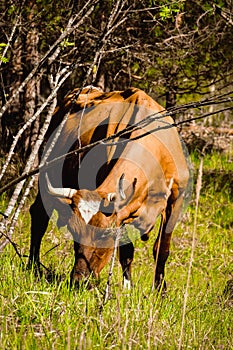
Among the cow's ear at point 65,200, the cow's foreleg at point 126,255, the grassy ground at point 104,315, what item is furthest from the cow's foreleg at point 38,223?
the cow's ear at point 65,200

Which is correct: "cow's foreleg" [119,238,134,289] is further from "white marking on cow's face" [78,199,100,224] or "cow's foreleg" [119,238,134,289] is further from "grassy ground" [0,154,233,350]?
"white marking on cow's face" [78,199,100,224]

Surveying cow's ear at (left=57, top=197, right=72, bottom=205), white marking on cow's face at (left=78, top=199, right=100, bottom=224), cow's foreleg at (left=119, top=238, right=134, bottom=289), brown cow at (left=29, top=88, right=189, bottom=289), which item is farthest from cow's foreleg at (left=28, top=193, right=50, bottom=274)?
white marking on cow's face at (left=78, top=199, right=100, bottom=224)

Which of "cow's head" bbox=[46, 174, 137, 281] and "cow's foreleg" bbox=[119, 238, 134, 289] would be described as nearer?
"cow's head" bbox=[46, 174, 137, 281]

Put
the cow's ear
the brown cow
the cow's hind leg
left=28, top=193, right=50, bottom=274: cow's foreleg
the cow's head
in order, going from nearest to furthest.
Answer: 1. the cow's head
2. the brown cow
3. the cow's ear
4. the cow's hind leg
5. left=28, top=193, right=50, bottom=274: cow's foreleg

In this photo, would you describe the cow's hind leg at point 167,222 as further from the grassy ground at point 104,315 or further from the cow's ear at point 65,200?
the cow's ear at point 65,200

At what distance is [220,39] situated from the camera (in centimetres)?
1059

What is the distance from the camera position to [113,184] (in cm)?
611

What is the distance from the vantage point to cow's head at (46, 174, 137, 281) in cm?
552

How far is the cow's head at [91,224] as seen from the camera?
5.52 meters

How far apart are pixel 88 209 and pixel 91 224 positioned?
5.7 inches

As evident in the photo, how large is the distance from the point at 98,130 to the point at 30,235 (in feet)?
5.28

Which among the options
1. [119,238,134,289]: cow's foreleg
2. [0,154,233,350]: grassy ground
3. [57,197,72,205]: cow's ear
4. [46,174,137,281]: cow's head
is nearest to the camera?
[0,154,233,350]: grassy ground

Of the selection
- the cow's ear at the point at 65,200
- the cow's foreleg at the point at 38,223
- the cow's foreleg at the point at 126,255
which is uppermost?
the cow's ear at the point at 65,200

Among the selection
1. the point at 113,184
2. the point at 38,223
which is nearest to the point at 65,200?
the point at 113,184
